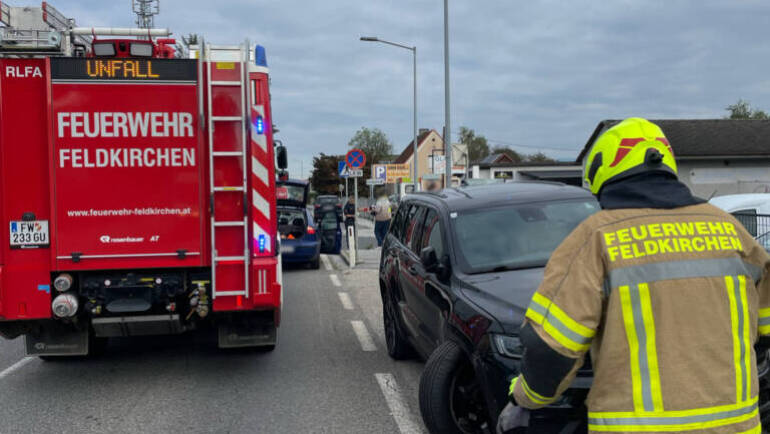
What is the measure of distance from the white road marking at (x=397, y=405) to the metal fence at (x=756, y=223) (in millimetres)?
6388

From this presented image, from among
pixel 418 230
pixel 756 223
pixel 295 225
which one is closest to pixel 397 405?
pixel 418 230

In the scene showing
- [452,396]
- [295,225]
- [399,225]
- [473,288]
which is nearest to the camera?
[452,396]

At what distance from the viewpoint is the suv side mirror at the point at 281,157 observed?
699 cm

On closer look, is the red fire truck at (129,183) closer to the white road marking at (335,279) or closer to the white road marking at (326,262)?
the white road marking at (335,279)

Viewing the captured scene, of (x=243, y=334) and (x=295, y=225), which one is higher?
(x=295, y=225)

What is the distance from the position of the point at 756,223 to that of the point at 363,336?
6.31 metres

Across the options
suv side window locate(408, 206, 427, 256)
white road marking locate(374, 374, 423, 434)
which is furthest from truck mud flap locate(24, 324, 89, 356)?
suv side window locate(408, 206, 427, 256)

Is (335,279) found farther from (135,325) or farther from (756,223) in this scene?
(135,325)

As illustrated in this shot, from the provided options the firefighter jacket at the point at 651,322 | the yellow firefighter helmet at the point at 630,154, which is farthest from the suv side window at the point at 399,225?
the firefighter jacket at the point at 651,322

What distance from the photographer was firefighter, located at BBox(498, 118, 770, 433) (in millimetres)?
1901

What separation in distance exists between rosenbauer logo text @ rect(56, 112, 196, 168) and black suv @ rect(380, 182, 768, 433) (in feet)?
7.08

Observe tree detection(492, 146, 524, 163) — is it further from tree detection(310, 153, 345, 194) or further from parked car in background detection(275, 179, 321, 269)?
parked car in background detection(275, 179, 321, 269)

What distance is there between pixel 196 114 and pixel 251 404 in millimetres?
2385

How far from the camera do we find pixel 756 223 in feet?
34.0
